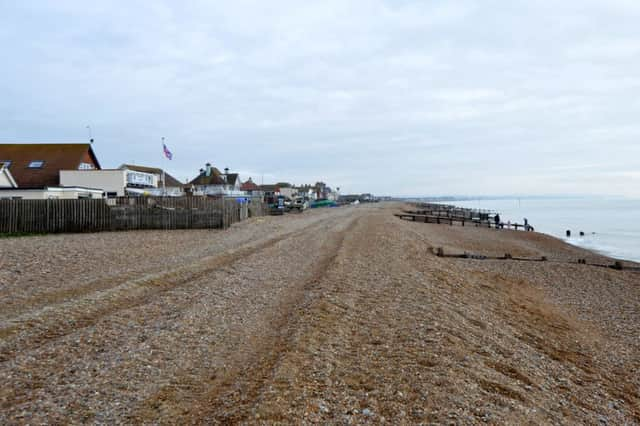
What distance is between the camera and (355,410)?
505 cm

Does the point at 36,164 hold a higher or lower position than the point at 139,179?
higher

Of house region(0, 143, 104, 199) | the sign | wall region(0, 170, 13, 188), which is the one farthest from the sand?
house region(0, 143, 104, 199)

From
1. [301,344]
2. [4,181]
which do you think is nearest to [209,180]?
[4,181]

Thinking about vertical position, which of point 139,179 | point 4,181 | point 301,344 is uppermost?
point 139,179

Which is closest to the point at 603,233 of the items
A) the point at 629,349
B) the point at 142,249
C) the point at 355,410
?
the point at 629,349

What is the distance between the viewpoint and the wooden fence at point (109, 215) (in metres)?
23.8

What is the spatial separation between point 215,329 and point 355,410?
12.5ft

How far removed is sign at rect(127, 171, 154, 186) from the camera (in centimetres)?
3859

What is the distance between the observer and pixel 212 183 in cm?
7500

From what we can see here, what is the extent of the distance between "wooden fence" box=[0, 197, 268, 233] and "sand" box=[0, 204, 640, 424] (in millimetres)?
9259

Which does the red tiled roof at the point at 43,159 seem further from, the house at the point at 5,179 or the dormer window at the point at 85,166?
the house at the point at 5,179

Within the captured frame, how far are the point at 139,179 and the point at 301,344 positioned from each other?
126 feet

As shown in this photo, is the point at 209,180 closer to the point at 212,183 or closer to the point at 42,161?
the point at 212,183

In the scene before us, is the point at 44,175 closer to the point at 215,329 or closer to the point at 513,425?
the point at 215,329
